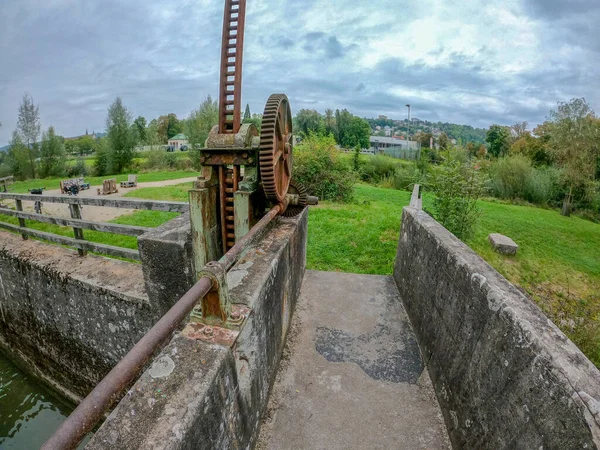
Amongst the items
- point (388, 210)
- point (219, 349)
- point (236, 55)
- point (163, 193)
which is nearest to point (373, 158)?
point (388, 210)

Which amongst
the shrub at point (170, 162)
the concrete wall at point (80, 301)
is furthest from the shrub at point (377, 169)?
the concrete wall at point (80, 301)

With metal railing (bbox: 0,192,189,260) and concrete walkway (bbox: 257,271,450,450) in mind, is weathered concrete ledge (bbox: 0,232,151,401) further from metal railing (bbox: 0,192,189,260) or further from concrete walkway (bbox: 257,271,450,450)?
concrete walkway (bbox: 257,271,450,450)

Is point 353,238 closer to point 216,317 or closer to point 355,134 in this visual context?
point 216,317

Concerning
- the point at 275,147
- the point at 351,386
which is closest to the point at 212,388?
the point at 351,386

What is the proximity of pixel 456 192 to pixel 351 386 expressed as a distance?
6.18 meters

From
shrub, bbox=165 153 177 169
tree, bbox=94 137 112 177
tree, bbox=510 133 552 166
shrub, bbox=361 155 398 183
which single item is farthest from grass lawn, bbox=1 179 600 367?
tree, bbox=94 137 112 177

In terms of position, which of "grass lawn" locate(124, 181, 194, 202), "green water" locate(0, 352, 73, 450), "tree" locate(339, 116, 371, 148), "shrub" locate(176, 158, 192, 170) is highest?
"tree" locate(339, 116, 371, 148)

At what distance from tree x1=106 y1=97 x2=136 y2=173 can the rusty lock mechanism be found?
3666 cm

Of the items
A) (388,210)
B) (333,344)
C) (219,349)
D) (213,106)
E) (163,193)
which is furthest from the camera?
(213,106)

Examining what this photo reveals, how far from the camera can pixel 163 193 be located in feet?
51.6

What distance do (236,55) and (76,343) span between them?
14.4 feet

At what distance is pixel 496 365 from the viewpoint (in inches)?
74.4

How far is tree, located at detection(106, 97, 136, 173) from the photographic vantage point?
3288 centimetres

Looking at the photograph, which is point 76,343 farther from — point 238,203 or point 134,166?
point 134,166
